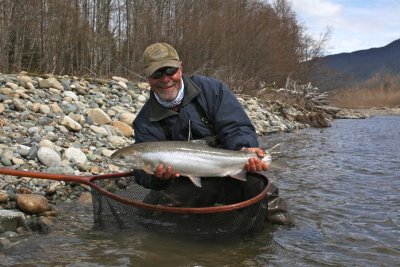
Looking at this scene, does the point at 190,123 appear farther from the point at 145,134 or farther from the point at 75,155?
the point at 75,155

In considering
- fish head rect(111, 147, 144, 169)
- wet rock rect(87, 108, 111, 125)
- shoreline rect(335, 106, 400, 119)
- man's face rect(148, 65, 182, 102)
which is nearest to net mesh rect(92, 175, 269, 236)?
fish head rect(111, 147, 144, 169)

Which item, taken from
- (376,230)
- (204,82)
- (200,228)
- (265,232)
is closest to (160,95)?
(204,82)

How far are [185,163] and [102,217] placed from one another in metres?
1.39

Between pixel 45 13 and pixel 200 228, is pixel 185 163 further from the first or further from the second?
pixel 45 13

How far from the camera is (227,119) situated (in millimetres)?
4508

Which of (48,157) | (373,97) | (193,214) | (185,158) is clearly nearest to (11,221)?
(193,214)

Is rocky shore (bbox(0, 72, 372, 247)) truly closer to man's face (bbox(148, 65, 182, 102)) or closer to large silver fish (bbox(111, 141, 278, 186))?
large silver fish (bbox(111, 141, 278, 186))

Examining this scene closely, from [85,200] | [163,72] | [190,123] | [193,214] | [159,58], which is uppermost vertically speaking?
[159,58]

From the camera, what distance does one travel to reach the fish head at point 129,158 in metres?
3.93

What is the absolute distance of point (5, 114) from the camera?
857 cm

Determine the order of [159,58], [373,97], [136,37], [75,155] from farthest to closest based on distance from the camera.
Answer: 1. [373,97]
2. [136,37]
3. [75,155]
4. [159,58]

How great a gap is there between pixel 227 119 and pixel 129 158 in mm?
1090

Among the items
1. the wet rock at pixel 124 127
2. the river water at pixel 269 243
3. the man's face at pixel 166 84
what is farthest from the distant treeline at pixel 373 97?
the man's face at pixel 166 84

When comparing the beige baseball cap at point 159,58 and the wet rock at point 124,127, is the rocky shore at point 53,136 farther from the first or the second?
the beige baseball cap at point 159,58
